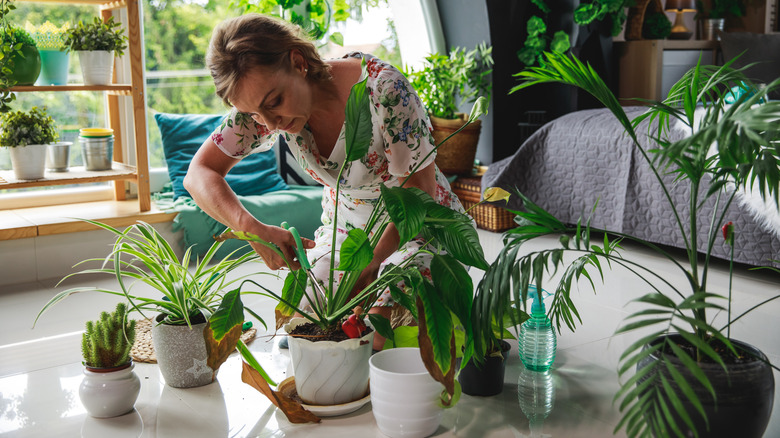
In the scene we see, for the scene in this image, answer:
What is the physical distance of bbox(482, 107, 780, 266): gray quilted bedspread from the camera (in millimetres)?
2844

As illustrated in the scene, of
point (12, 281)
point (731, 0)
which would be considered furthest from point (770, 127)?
point (731, 0)

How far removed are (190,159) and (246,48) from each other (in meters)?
2.12

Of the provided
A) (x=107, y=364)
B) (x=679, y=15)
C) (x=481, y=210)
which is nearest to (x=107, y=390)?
(x=107, y=364)

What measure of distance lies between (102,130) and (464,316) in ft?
8.42

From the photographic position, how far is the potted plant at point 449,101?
13.6 feet

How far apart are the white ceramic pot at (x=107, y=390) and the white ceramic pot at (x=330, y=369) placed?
0.41 metres

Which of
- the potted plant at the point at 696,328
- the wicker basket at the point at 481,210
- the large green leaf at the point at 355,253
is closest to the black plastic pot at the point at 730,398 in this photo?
the potted plant at the point at 696,328

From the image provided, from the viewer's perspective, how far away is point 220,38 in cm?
168

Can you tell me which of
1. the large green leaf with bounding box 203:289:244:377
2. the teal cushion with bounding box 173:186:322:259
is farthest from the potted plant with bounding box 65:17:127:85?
the large green leaf with bounding box 203:289:244:377

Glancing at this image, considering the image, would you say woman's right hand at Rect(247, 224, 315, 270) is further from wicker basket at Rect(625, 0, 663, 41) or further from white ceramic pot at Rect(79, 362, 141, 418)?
wicker basket at Rect(625, 0, 663, 41)

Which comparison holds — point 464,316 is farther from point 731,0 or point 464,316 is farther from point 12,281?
point 731,0

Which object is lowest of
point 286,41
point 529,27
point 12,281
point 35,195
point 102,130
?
point 12,281

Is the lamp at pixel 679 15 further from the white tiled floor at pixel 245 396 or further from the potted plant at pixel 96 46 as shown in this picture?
the potted plant at pixel 96 46

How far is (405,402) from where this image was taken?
156 cm
